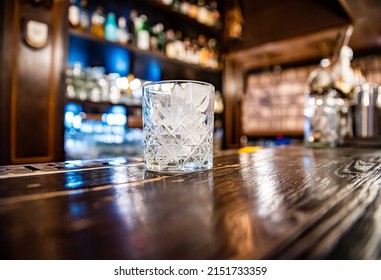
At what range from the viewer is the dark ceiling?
2.37 metres

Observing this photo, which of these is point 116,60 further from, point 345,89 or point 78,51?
point 345,89

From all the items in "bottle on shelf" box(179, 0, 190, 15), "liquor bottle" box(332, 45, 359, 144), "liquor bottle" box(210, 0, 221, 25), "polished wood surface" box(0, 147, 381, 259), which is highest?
"liquor bottle" box(210, 0, 221, 25)

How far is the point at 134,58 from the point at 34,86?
2.49ft

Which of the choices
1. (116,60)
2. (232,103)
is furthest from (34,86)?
(232,103)

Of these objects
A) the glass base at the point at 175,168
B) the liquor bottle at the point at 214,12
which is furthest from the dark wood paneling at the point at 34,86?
the liquor bottle at the point at 214,12

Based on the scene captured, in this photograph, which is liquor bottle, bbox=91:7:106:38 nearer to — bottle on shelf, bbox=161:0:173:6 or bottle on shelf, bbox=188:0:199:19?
bottle on shelf, bbox=161:0:173:6

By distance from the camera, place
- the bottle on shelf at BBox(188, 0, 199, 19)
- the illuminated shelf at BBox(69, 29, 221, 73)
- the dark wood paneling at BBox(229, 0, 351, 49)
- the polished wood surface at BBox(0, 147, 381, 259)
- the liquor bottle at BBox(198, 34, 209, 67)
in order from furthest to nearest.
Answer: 1. the liquor bottle at BBox(198, 34, 209, 67)
2. the bottle on shelf at BBox(188, 0, 199, 19)
3. the dark wood paneling at BBox(229, 0, 351, 49)
4. the illuminated shelf at BBox(69, 29, 221, 73)
5. the polished wood surface at BBox(0, 147, 381, 259)

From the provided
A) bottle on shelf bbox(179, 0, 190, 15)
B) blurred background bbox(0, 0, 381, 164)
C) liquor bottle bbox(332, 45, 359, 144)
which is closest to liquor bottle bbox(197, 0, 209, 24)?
blurred background bbox(0, 0, 381, 164)

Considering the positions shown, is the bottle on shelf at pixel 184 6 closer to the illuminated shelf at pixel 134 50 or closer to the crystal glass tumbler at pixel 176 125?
the illuminated shelf at pixel 134 50

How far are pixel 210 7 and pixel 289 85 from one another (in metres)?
1.92

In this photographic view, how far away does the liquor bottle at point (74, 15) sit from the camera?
1.78 metres

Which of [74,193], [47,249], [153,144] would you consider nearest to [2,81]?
[153,144]

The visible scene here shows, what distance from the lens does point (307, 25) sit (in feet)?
8.65

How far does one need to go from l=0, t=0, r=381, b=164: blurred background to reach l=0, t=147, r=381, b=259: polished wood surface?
4.12 ft
